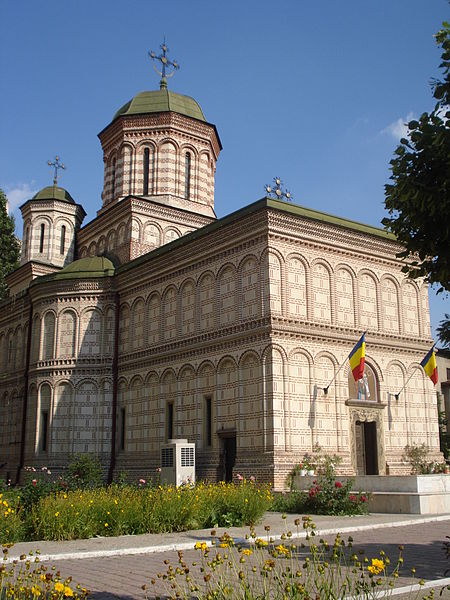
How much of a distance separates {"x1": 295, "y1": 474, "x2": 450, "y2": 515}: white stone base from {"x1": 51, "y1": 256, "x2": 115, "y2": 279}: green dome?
615 inches

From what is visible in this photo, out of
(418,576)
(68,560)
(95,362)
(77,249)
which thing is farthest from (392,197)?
(77,249)

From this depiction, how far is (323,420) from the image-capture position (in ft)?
68.4

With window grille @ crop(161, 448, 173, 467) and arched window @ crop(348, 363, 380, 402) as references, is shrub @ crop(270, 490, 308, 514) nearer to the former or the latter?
window grille @ crop(161, 448, 173, 467)

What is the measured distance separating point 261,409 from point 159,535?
27.1ft

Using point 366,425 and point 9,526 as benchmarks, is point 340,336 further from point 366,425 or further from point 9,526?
point 9,526

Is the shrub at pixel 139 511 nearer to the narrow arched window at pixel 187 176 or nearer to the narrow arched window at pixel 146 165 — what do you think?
the narrow arched window at pixel 187 176

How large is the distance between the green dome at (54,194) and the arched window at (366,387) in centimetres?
2042

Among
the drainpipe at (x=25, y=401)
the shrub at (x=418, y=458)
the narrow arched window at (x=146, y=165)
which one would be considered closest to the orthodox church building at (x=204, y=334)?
the narrow arched window at (x=146, y=165)

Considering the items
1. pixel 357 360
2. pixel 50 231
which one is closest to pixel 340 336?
pixel 357 360

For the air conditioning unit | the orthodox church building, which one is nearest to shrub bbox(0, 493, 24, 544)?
the air conditioning unit

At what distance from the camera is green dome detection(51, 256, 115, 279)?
28125 mm

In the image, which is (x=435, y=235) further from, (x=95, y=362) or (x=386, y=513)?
(x=95, y=362)

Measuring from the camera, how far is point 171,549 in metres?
10.8

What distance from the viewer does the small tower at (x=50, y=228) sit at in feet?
114
